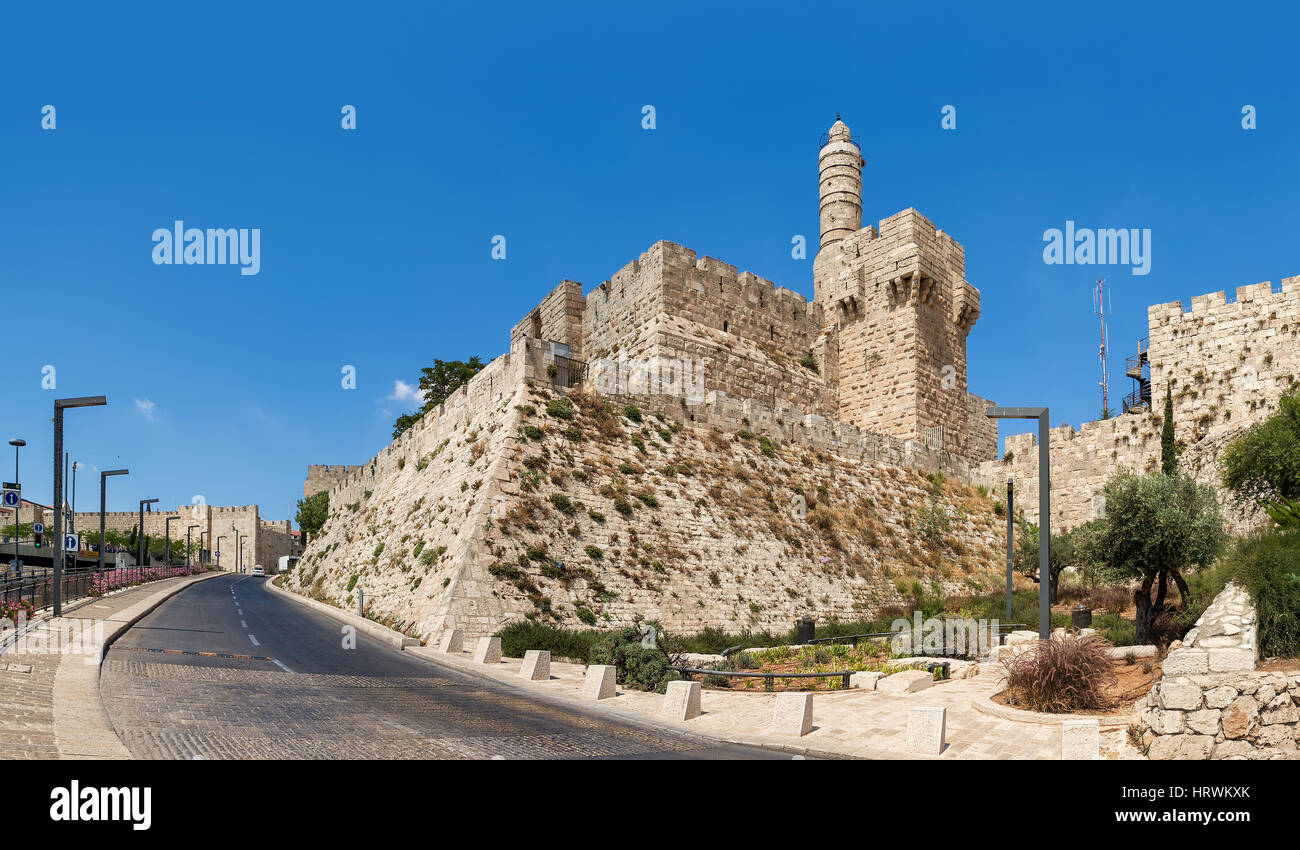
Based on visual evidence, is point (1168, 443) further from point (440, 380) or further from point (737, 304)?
point (440, 380)

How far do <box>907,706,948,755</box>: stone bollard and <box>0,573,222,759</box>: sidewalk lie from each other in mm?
7543

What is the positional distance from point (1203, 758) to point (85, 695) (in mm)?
12145

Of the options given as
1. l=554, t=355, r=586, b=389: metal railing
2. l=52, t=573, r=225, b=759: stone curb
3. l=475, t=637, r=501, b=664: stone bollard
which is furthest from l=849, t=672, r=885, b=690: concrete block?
l=554, t=355, r=586, b=389: metal railing

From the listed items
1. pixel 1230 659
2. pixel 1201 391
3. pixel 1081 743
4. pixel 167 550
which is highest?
pixel 1201 391

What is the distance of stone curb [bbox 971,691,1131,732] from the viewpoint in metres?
9.26

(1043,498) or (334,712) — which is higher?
(1043,498)

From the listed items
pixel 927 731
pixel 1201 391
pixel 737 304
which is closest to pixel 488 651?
pixel 927 731

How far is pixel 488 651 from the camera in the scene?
49.3ft

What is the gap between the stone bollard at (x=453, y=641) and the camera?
1603cm

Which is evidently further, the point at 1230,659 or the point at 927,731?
the point at 1230,659

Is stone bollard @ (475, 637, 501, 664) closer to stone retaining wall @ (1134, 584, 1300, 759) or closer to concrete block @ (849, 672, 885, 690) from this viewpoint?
concrete block @ (849, 672, 885, 690)

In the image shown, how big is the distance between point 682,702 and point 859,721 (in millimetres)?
2322

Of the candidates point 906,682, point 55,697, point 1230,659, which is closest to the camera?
point 1230,659
